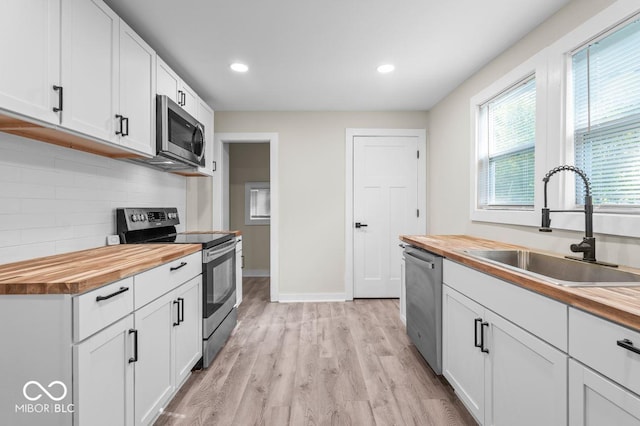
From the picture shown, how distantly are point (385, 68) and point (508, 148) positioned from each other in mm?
1222

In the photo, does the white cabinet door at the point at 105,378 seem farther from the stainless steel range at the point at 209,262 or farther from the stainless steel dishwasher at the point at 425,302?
the stainless steel dishwasher at the point at 425,302

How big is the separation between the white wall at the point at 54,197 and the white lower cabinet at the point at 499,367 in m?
2.30

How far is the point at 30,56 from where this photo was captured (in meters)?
1.24

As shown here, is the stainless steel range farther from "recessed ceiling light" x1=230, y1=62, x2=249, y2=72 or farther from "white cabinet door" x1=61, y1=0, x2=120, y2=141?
"recessed ceiling light" x1=230, y1=62, x2=249, y2=72

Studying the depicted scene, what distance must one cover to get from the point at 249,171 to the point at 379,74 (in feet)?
10.3

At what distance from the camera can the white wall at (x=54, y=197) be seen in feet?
4.85

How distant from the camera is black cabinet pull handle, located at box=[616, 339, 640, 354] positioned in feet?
2.54


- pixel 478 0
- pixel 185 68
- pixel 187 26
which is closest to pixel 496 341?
pixel 478 0

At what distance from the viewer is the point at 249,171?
17.6 feet

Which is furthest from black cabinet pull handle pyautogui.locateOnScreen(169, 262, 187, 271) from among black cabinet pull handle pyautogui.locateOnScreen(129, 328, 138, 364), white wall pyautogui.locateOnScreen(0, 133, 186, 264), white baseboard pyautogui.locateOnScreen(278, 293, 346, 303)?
white baseboard pyautogui.locateOnScreen(278, 293, 346, 303)

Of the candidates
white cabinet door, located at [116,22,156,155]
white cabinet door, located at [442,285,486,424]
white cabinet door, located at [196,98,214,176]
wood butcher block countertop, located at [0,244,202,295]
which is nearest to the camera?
wood butcher block countertop, located at [0,244,202,295]

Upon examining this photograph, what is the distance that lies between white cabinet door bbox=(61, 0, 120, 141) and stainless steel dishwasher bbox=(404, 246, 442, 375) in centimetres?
214

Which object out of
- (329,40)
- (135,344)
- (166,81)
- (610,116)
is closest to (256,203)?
(166,81)

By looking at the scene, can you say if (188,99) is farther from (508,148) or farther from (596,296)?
(596,296)
